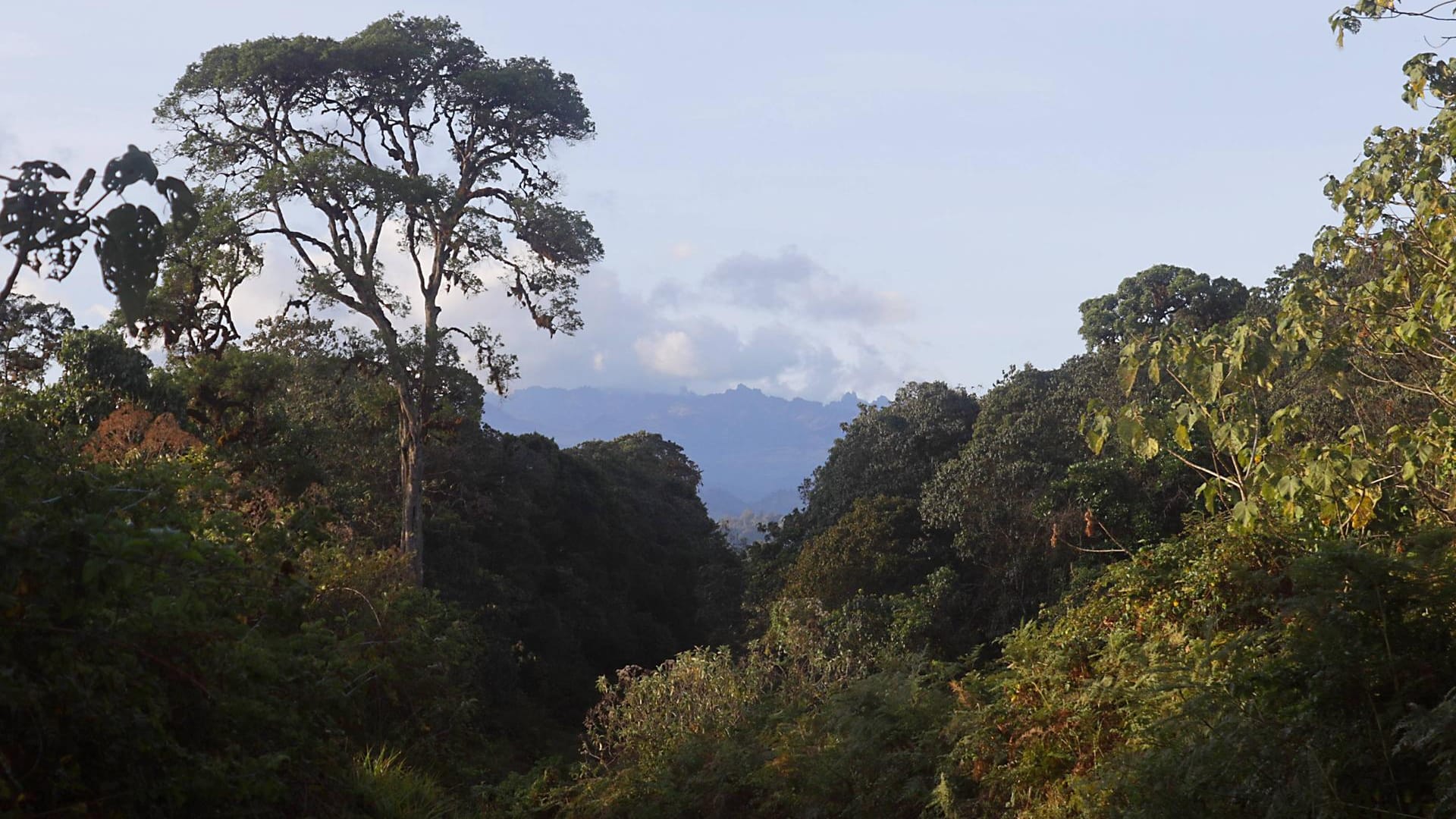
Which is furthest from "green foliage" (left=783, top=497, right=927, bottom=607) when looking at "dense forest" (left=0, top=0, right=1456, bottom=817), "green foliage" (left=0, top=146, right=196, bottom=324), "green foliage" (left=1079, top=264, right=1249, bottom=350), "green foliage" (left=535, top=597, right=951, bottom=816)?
"green foliage" (left=0, top=146, right=196, bottom=324)

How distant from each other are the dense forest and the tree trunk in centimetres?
15

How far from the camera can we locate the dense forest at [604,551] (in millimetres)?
4340

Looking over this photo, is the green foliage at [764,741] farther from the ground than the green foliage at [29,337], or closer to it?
closer to it

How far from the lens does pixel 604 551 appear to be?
32.6m

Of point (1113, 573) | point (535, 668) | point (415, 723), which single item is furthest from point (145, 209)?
point (535, 668)

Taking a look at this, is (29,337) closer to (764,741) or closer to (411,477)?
(411,477)

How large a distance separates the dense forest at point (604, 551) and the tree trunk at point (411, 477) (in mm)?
155

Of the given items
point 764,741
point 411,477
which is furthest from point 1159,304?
point 764,741

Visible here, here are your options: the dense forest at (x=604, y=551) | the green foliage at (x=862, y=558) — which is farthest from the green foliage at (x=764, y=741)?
the green foliage at (x=862, y=558)

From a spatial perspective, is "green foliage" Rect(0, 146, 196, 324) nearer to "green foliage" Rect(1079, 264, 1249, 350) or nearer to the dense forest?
the dense forest

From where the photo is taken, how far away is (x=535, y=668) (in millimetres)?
25812

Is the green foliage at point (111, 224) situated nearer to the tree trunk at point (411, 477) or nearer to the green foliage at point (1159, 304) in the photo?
the tree trunk at point (411, 477)

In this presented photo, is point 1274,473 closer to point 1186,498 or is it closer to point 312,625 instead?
point 312,625

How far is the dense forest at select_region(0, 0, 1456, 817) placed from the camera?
14.2 ft
